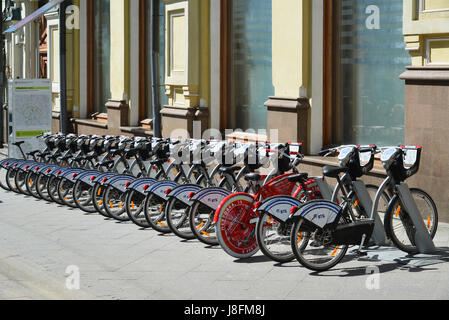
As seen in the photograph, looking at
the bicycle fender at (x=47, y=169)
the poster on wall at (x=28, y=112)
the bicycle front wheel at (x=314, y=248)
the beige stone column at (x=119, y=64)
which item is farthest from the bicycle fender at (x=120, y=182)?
the beige stone column at (x=119, y=64)

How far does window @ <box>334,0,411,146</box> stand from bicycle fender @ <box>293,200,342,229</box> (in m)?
3.81

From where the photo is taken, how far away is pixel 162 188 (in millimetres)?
9289

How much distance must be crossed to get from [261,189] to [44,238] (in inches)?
103

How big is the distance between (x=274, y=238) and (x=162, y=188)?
6.96 ft

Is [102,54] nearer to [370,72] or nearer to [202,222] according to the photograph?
[370,72]

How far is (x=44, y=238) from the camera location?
934 centimetres

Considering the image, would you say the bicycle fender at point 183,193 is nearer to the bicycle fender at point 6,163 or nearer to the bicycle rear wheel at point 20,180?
the bicycle rear wheel at point 20,180

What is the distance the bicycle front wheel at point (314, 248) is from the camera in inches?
281

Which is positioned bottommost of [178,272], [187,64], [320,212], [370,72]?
[178,272]

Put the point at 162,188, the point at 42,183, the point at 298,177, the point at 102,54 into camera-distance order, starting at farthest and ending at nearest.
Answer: the point at 102,54, the point at 42,183, the point at 162,188, the point at 298,177

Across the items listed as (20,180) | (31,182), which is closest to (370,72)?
(31,182)

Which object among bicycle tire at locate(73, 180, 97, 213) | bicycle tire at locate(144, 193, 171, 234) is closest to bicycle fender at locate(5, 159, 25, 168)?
bicycle tire at locate(73, 180, 97, 213)

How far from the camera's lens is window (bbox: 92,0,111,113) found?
19562mm
